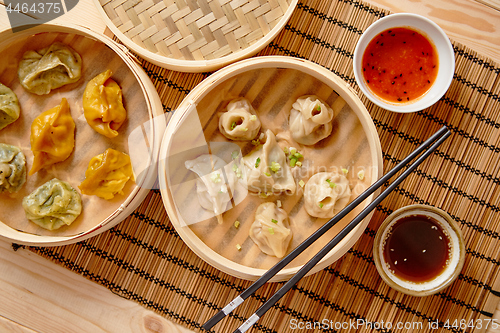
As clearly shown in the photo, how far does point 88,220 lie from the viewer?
78.7 inches

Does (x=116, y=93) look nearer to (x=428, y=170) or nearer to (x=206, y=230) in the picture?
(x=206, y=230)

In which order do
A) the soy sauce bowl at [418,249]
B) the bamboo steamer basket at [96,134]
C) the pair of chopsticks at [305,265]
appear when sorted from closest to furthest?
the pair of chopsticks at [305,265] < the bamboo steamer basket at [96,134] < the soy sauce bowl at [418,249]

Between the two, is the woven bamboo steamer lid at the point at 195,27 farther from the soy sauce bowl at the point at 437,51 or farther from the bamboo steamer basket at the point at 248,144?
the soy sauce bowl at the point at 437,51

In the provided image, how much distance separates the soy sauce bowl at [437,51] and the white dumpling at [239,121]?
0.64 meters

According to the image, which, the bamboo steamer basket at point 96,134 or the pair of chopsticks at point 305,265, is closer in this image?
the pair of chopsticks at point 305,265

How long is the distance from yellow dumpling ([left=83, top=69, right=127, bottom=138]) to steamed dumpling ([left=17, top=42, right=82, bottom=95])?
5.4 inches

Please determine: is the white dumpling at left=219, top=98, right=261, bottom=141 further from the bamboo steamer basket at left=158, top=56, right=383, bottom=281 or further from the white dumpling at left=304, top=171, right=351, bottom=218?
the white dumpling at left=304, top=171, right=351, bottom=218

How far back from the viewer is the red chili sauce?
2002 millimetres

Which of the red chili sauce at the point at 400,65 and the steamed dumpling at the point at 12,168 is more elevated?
the red chili sauce at the point at 400,65

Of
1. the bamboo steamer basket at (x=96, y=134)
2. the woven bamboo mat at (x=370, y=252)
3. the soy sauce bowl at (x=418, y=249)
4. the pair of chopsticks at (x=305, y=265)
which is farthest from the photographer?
the woven bamboo mat at (x=370, y=252)

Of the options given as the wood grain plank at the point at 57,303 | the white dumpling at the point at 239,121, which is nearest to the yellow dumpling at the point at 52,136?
the wood grain plank at the point at 57,303

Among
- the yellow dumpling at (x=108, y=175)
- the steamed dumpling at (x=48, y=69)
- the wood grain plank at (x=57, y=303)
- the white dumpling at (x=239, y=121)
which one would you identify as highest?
the steamed dumpling at (x=48, y=69)

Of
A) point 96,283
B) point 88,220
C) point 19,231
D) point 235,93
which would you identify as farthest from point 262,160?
point 19,231

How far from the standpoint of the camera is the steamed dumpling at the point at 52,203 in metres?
1.94
